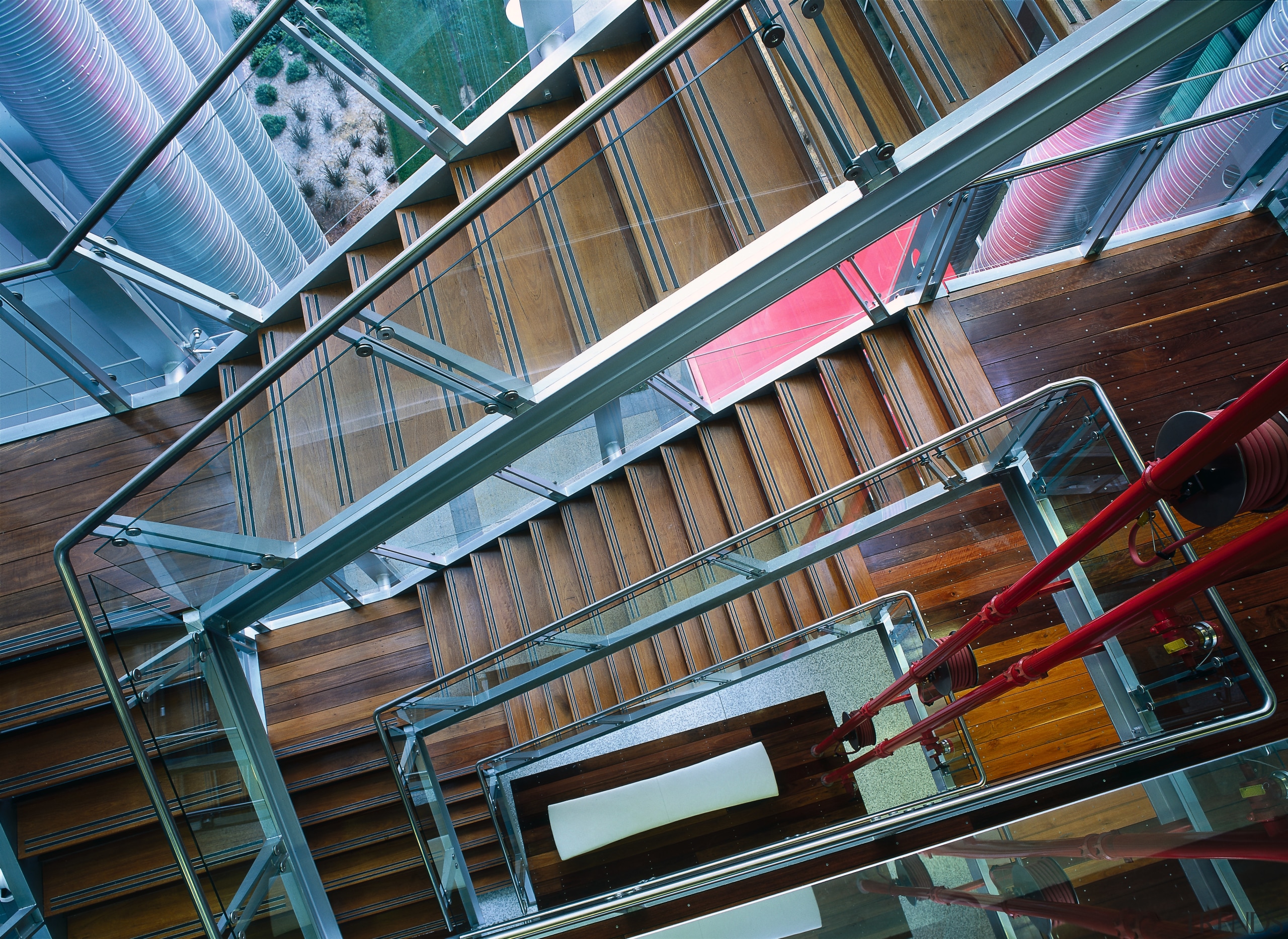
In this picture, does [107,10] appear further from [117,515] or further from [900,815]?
[900,815]

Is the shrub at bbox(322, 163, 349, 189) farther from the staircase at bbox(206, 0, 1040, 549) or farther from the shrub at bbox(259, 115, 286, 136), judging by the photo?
the staircase at bbox(206, 0, 1040, 549)

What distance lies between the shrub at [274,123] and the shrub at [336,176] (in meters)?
0.74

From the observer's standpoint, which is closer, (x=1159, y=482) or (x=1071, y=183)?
(x=1159, y=482)

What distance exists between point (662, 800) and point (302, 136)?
4869 mm

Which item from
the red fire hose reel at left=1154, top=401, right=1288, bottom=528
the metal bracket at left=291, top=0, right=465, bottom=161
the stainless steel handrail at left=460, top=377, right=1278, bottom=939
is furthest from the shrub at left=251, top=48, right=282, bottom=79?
the red fire hose reel at left=1154, top=401, right=1288, bottom=528

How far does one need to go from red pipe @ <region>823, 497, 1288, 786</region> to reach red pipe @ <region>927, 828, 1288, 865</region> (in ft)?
1.22

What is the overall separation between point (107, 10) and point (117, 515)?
2.53m

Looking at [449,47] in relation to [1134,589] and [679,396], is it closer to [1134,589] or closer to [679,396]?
[679,396]

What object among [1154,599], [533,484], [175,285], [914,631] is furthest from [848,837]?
[175,285]

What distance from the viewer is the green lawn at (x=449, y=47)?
3205mm

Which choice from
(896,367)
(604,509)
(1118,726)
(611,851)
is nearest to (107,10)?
(604,509)

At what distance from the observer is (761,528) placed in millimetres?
3361

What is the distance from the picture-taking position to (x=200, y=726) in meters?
3.16

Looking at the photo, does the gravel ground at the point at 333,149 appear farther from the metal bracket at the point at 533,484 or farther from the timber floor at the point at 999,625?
the timber floor at the point at 999,625
